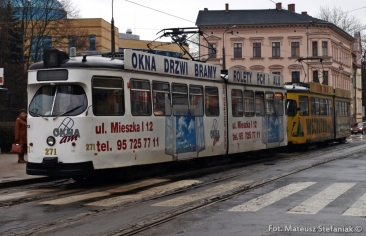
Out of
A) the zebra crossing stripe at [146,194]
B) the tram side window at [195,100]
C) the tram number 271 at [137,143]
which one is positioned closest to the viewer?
the zebra crossing stripe at [146,194]

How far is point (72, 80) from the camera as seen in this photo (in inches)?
563

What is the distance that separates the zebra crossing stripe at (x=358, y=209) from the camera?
1016 cm

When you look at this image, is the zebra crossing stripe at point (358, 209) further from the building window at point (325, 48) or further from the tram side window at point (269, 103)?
the building window at point (325, 48)

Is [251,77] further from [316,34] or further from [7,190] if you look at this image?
[316,34]

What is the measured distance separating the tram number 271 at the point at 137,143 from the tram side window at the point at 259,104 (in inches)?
291

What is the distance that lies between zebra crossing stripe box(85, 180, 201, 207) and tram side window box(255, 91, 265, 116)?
8.24 meters

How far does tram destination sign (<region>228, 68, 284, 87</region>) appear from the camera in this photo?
838 inches

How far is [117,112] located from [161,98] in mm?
1995

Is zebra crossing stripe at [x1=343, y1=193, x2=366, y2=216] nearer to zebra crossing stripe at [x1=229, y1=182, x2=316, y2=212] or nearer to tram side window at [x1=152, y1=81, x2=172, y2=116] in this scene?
zebra crossing stripe at [x1=229, y1=182, x2=316, y2=212]

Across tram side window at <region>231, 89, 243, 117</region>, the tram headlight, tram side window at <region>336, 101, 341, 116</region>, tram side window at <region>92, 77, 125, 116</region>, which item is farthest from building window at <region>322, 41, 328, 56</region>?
the tram headlight

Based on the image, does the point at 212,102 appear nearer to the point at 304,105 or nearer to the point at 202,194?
the point at 202,194

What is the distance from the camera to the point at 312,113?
30.3 meters

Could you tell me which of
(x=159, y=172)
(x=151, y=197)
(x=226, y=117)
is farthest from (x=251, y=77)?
(x=151, y=197)

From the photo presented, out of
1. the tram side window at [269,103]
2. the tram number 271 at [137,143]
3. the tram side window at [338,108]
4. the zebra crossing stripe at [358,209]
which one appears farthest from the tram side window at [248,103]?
the tram side window at [338,108]
